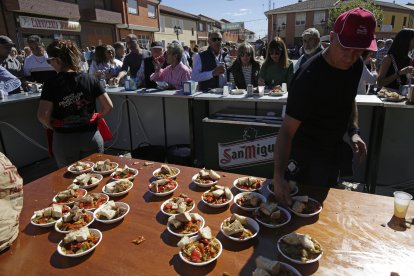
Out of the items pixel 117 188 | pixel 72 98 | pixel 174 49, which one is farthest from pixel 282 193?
pixel 174 49

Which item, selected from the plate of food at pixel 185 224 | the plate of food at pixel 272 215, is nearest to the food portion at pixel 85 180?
the plate of food at pixel 185 224

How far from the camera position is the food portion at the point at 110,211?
1488 mm

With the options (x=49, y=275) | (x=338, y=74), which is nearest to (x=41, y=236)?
(x=49, y=275)

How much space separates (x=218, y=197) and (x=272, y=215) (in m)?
0.34

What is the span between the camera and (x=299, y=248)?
1.21 meters

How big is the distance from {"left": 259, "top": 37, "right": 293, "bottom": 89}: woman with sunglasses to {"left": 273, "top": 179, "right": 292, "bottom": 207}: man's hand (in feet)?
9.38

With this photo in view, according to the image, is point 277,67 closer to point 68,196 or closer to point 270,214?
point 270,214

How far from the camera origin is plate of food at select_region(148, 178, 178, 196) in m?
1.74

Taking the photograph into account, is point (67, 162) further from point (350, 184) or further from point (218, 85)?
point (350, 184)

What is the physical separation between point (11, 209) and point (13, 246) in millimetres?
171

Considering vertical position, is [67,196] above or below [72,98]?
below

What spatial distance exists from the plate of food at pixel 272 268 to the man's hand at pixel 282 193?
1.45 feet

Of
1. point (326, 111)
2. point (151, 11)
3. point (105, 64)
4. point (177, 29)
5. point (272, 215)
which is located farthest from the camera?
point (177, 29)

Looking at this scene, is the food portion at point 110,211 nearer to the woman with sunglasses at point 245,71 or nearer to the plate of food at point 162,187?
the plate of food at point 162,187
